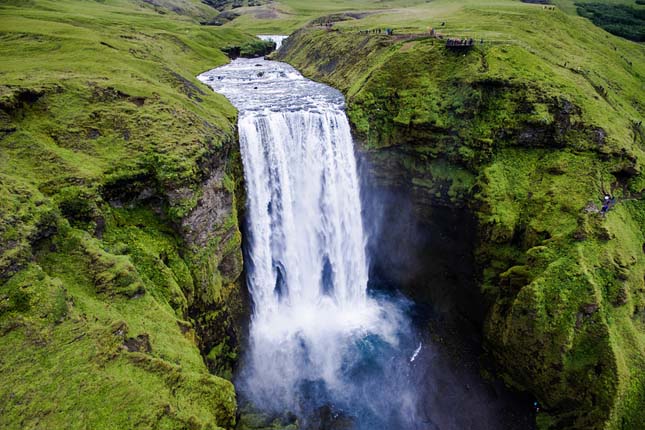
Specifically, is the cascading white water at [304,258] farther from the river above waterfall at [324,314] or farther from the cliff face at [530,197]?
the cliff face at [530,197]

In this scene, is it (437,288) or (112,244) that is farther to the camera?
(437,288)

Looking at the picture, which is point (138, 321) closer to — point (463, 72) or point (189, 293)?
point (189, 293)

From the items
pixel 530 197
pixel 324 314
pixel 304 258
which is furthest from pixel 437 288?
pixel 304 258

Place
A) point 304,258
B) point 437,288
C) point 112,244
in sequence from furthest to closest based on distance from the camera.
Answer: point 437,288 < point 304,258 < point 112,244

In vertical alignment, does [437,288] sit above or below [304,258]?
below

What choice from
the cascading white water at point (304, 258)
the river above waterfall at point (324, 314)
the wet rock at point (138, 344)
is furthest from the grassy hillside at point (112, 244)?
the river above waterfall at point (324, 314)

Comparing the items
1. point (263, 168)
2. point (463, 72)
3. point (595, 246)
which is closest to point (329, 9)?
point (463, 72)

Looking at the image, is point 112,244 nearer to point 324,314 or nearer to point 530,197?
point 324,314
